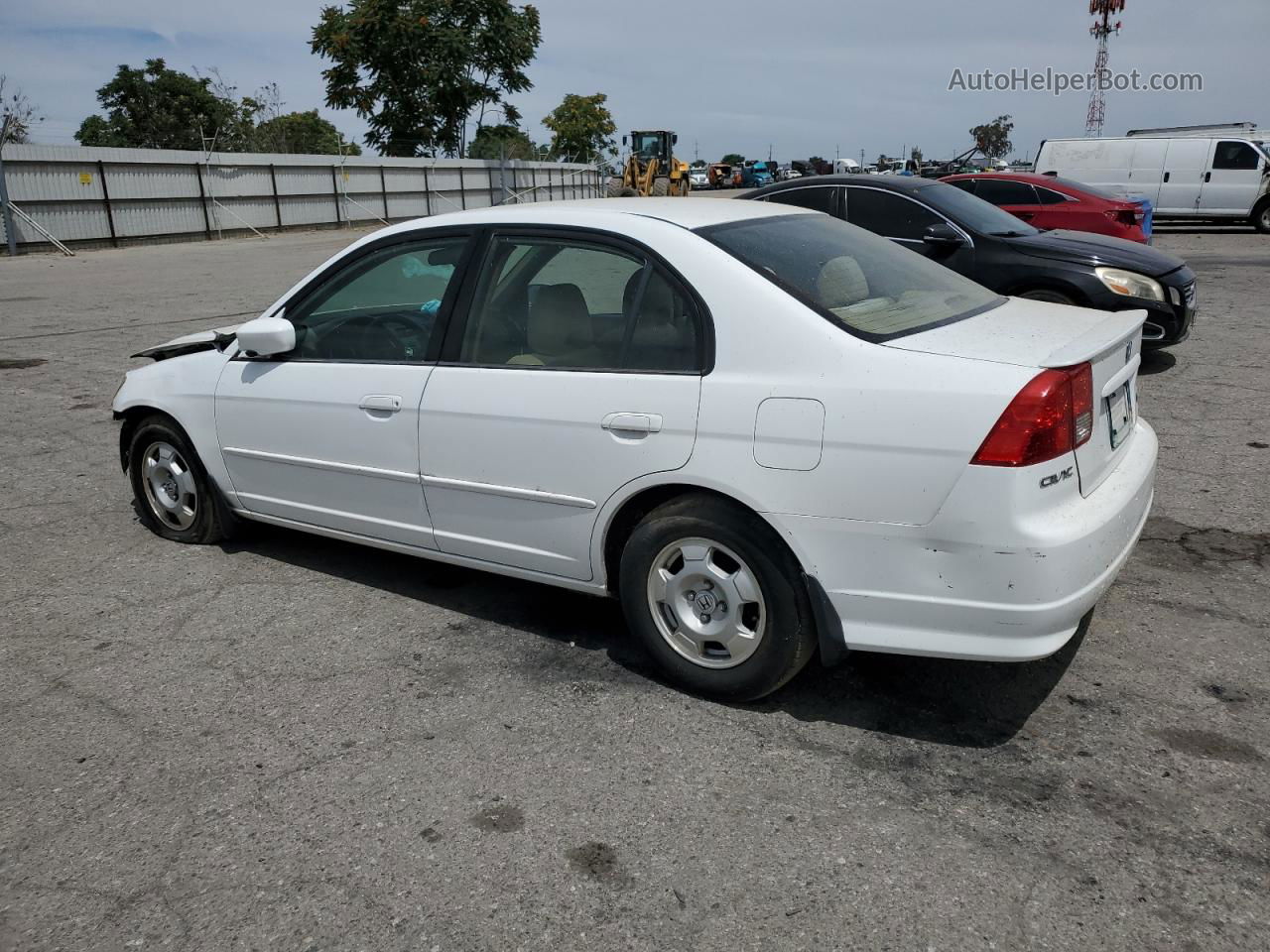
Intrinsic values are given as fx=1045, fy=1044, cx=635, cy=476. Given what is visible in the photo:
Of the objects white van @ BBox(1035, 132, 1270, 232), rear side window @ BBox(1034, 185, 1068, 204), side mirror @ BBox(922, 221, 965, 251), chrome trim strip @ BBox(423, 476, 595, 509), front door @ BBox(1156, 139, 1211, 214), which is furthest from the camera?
front door @ BBox(1156, 139, 1211, 214)

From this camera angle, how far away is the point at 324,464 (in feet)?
13.9

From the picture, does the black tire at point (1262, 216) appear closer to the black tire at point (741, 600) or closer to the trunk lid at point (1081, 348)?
the trunk lid at point (1081, 348)

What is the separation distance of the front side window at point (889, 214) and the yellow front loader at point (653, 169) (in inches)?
1090

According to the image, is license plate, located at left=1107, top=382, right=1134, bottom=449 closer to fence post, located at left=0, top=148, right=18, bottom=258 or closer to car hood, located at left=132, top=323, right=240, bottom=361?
car hood, located at left=132, top=323, right=240, bottom=361

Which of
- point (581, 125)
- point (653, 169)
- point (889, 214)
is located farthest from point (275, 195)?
point (581, 125)

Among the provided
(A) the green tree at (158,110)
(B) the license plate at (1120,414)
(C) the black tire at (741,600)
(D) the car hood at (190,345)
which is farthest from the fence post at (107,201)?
(A) the green tree at (158,110)

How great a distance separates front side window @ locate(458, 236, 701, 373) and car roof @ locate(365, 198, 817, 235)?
3.3 inches

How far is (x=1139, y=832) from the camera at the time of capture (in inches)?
106

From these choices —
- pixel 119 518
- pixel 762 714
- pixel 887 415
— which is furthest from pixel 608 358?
pixel 119 518

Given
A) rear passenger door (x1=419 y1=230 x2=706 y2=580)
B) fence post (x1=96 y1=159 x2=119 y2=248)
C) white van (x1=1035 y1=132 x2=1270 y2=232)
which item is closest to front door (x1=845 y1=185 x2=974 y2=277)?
rear passenger door (x1=419 y1=230 x2=706 y2=580)

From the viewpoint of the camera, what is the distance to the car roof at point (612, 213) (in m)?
3.68

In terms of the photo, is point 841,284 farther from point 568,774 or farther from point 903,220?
point 903,220

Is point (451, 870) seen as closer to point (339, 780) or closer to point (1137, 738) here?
point (339, 780)

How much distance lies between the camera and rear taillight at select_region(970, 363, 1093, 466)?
282 centimetres
